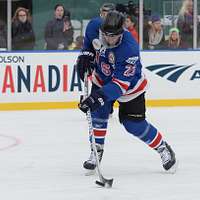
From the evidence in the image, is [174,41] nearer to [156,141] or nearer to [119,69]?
[156,141]

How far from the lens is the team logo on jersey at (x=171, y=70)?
384 inches

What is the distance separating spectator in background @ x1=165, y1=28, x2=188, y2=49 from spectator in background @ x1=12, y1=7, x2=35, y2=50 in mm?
1699

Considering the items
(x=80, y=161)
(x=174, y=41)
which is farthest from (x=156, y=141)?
(x=174, y=41)

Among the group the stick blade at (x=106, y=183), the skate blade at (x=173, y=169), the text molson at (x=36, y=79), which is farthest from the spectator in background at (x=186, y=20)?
the stick blade at (x=106, y=183)

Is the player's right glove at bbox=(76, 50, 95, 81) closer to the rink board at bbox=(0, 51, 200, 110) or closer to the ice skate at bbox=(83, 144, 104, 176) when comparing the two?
the ice skate at bbox=(83, 144, 104, 176)

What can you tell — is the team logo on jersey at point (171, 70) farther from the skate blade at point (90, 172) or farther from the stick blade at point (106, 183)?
the stick blade at point (106, 183)

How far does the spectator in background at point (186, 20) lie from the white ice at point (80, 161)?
80.9 inches

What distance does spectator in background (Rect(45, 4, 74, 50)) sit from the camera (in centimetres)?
977

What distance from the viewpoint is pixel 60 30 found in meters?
9.84

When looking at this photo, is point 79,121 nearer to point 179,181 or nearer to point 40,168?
point 40,168

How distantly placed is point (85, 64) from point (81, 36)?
15.9ft

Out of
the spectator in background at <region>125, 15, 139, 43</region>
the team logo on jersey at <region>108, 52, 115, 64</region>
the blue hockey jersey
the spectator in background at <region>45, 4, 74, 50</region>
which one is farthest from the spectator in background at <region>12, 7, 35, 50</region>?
the team logo on jersey at <region>108, 52, 115, 64</region>

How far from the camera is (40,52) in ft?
30.8

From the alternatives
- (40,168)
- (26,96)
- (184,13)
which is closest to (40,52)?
(26,96)
